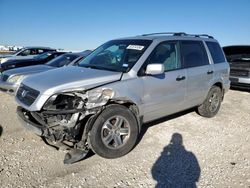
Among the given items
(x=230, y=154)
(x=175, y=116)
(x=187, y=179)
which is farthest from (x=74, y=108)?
(x=175, y=116)

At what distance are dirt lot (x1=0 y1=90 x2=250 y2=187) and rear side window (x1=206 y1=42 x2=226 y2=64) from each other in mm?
1674

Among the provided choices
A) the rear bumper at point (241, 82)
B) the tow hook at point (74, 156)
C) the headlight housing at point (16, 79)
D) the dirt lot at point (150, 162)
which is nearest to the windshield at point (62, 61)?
the headlight housing at point (16, 79)

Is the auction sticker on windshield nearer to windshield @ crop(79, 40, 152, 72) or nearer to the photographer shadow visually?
windshield @ crop(79, 40, 152, 72)

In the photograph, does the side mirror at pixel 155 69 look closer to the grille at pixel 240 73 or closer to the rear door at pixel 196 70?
the rear door at pixel 196 70

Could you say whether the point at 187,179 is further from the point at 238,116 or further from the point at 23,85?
the point at 238,116

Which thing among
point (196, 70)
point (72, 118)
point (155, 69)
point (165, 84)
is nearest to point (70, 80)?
point (72, 118)

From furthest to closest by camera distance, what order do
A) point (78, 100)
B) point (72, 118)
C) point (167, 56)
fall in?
point (167, 56), point (78, 100), point (72, 118)

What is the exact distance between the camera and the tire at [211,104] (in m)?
5.54

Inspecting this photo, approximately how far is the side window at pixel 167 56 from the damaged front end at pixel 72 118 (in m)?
1.18

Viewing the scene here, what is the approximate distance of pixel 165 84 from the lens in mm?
4180

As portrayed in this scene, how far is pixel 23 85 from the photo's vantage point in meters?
3.82

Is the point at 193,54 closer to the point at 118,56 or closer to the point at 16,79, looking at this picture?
the point at 118,56

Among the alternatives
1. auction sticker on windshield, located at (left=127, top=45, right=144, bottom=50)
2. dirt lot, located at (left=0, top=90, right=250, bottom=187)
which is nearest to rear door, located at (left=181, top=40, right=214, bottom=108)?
dirt lot, located at (left=0, top=90, right=250, bottom=187)

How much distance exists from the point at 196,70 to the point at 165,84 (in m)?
1.06
